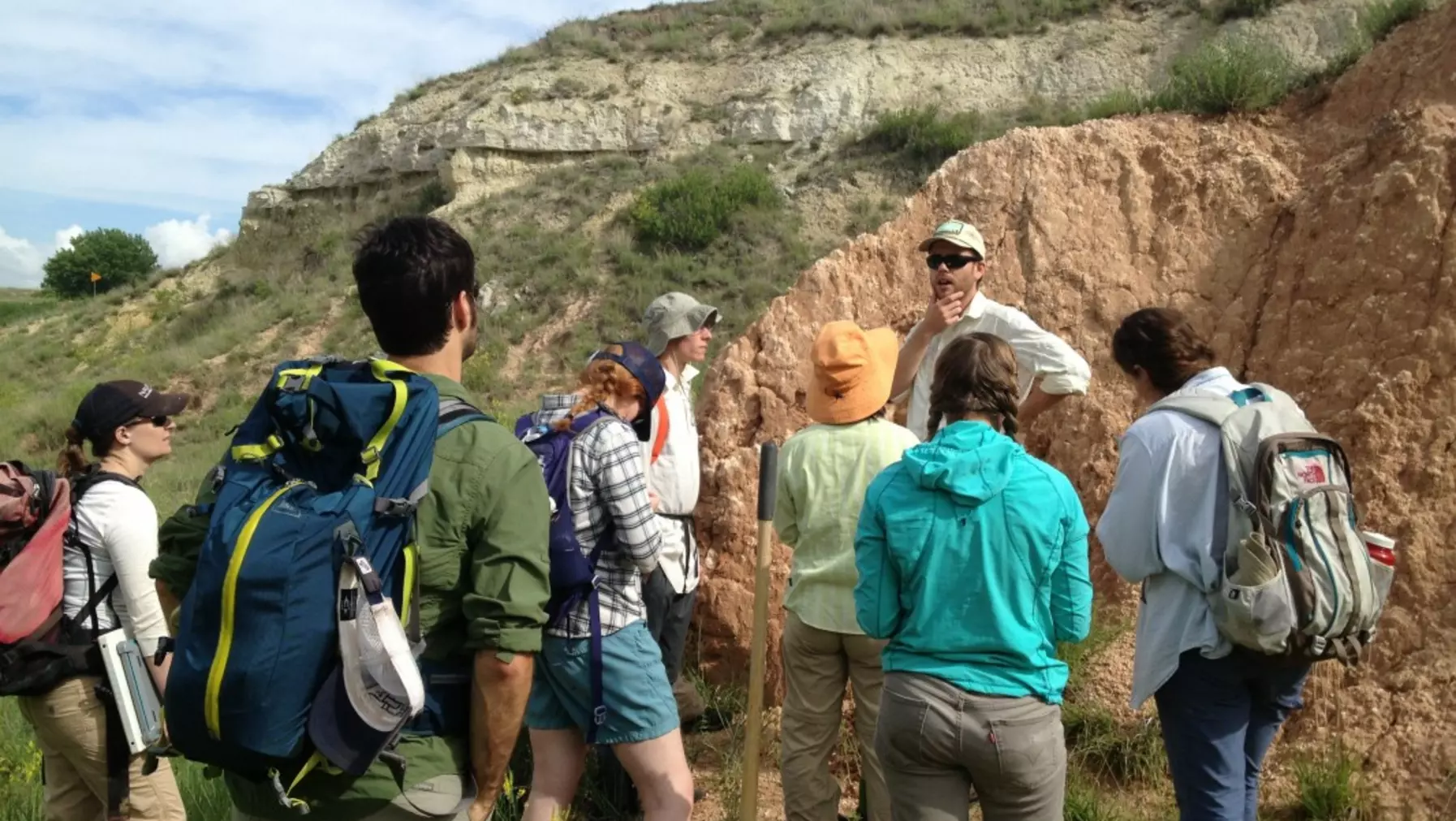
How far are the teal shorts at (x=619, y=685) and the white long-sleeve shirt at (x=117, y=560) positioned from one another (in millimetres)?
1279

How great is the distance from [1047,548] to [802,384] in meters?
2.81

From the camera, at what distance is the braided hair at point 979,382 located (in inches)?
97.4

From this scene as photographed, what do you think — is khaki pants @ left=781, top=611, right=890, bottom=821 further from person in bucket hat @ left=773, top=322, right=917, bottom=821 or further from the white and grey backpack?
the white and grey backpack

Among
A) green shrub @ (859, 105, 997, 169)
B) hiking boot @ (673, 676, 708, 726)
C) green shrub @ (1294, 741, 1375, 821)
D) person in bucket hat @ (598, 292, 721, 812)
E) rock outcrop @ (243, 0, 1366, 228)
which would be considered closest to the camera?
green shrub @ (1294, 741, 1375, 821)

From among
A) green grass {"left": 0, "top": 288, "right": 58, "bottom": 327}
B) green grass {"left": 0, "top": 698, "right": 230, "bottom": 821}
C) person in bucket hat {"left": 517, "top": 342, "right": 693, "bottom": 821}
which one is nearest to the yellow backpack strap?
person in bucket hat {"left": 517, "top": 342, "right": 693, "bottom": 821}

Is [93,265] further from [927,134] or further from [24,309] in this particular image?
[927,134]

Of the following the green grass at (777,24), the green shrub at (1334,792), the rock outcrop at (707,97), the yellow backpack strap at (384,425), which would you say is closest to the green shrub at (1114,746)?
the green shrub at (1334,792)

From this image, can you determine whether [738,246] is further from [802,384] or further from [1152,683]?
[1152,683]

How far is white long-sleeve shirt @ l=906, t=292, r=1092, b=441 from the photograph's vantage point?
361 cm

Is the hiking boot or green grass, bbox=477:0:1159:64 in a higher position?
green grass, bbox=477:0:1159:64

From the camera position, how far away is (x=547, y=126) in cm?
2548

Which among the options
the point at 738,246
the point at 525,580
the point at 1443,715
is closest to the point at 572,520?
the point at 525,580

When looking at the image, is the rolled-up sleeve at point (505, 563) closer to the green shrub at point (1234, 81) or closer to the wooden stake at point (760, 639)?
the wooden stake at point (760, 639)

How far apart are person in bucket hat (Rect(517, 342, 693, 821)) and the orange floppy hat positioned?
25.5 inches
